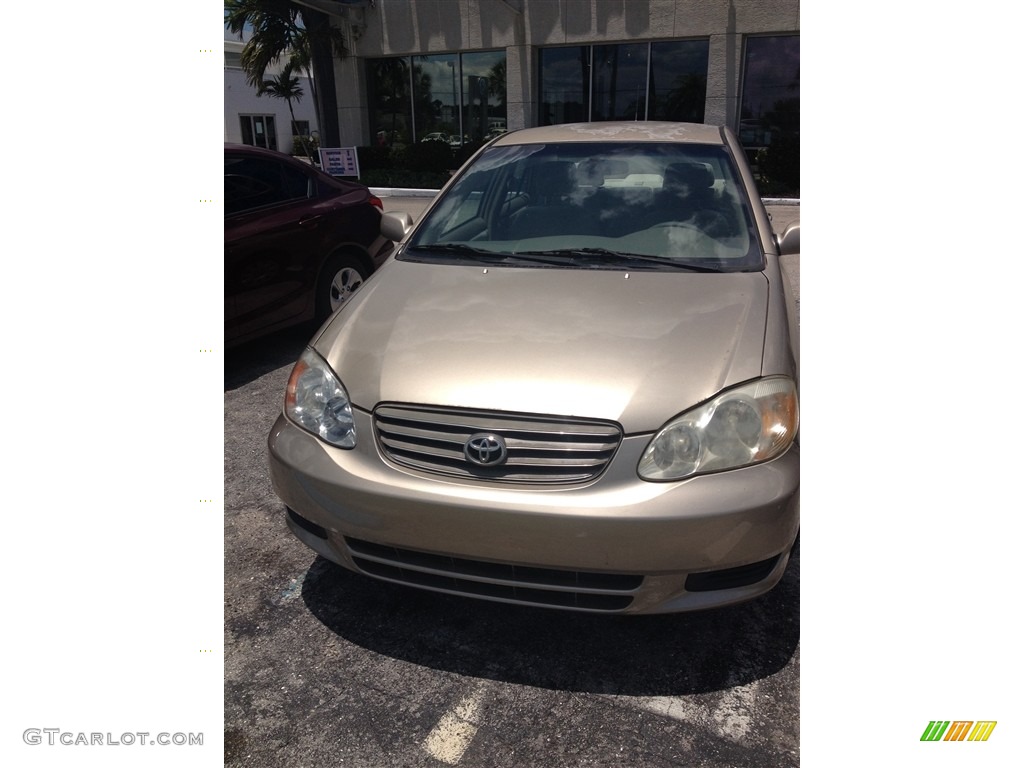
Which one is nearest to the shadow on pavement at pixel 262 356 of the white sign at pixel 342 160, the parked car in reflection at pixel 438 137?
the white sign at pixel 342 160

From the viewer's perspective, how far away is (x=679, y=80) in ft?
53.2

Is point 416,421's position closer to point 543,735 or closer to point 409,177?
point 543,735

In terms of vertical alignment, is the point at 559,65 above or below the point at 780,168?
above

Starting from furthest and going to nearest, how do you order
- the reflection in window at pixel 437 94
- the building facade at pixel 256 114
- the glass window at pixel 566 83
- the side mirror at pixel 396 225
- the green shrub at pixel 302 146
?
1. the building facade at pixel 256 114
2. the green shrub at pixel 302 146
3. the reflection in window at pixel 437 94
4. the glass window at pixel 566 83
5. the side mirror at pixel 396 225

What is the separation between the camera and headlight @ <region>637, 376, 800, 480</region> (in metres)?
1.97

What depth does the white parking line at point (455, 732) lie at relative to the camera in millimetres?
1928

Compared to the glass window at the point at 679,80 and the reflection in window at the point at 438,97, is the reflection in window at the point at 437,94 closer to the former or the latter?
the reflection in window at the point at 438,97

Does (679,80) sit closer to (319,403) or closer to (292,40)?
(292,40)

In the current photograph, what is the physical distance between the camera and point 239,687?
2.19 meters

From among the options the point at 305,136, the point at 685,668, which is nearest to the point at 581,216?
the point at 685,668

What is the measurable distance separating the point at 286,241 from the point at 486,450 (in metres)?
3.46

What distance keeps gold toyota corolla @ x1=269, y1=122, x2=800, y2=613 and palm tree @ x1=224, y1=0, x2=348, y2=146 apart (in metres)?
18.5

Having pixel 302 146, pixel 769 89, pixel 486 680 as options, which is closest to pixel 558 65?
pixel 769 89

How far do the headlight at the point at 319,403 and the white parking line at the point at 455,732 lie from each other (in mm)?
823
